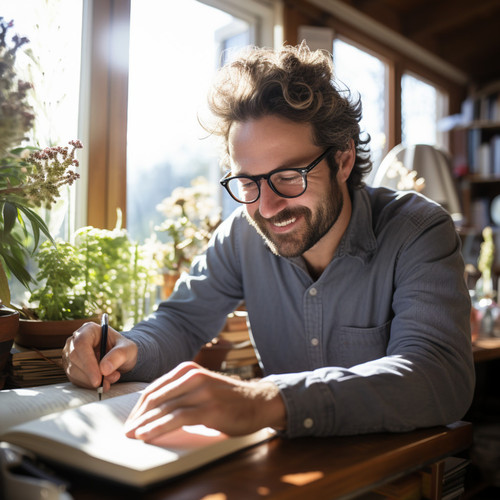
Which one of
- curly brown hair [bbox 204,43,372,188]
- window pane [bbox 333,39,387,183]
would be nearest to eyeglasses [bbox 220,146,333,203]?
curly brown hair [bbox 204,43,372,188]

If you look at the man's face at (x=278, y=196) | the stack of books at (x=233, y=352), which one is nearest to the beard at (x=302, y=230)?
the man's face at (x=278, y=196)

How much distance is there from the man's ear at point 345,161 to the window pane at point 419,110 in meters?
2.50

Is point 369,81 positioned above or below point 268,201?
above

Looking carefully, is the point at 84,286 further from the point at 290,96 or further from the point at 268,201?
the point at 290,96

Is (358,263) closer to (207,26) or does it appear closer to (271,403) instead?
(271,403)

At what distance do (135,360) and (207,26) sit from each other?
1806 mm

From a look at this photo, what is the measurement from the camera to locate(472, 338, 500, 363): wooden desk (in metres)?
1.79

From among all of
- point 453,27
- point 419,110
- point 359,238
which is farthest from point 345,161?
point 453,27

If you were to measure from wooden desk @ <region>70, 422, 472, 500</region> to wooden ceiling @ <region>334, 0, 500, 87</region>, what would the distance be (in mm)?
2748

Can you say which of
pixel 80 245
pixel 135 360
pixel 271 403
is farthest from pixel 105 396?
pixel 80 245

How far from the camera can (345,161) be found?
1413 millimetres

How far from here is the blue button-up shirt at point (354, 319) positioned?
851 millimetres

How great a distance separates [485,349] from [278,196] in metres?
1.06

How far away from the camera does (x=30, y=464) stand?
0.62 m
